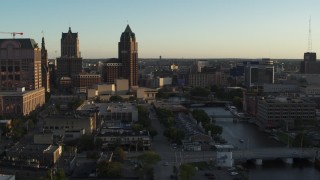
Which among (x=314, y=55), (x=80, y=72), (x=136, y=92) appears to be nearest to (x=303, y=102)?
(x=136, y=92)

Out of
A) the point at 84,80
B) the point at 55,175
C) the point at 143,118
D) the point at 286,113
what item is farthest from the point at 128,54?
the point at 55,175

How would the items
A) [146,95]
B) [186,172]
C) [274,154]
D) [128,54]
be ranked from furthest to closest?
[128,54] < [146,95] < [274,154] < [186,172]

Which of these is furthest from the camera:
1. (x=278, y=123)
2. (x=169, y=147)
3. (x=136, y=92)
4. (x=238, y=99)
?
(x=136, y=92)

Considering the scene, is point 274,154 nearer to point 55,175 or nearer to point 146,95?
point 55,175

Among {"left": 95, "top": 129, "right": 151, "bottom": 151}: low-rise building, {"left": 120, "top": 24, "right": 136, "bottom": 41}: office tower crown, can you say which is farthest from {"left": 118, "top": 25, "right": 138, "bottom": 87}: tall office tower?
{"left": 95, "top": 129, "right": 151, "bottom": 151}: low-rise building

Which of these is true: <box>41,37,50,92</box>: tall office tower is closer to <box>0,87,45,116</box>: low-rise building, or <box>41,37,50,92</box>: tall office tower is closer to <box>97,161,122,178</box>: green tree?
<box>0,87,45,116</box>: low-rise building

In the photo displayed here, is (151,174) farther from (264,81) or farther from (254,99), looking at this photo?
(264,81)
